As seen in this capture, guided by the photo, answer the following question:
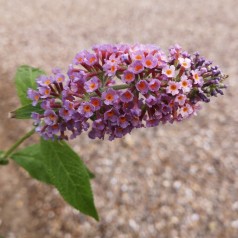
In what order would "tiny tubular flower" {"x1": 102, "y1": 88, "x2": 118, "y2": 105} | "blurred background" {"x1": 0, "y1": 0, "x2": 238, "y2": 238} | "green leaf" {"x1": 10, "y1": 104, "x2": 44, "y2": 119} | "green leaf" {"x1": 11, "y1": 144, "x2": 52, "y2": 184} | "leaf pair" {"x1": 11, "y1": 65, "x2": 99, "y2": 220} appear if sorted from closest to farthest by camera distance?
"tiny tubular flower" {"x1": 102, "y1": 88, "x2": 118, "y2": 105} < "green leaf" {"x1": 10, "y1": 104, "x2": 44, "y2": 119} < "leaf pair" {"x1": 11, "y1": 65, "x2": 99, "y2": 220} < "green leaf" {"x1": 11, "y1": 144, "x2": 52, "y2": 184} < "blurred background" {"x1": 0, "y1": 0, "x2": 238, "y2": 238}

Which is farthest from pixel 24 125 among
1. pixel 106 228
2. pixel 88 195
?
pixel 88 195

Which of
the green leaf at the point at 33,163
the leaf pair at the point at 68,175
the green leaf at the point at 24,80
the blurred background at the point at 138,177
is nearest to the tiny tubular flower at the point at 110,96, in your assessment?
the leaf pair at the point at 68,175

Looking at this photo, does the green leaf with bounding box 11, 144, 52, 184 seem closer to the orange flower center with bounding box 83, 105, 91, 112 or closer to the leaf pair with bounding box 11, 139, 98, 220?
the leaf pair with bounding box 11, 139, 98, 220

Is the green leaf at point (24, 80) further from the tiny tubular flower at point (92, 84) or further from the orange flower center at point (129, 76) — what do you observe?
the orange flower center at point (129, 76)

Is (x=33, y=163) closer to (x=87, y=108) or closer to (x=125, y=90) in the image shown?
(x=87, y=108)

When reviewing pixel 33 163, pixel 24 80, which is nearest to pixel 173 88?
pixel 24 80

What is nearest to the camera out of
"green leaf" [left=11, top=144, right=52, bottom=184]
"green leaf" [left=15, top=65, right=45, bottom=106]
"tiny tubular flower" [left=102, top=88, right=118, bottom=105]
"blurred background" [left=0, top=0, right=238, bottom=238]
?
"tiny tubular flower" [left=102, top=88, right=118, bottom=105]

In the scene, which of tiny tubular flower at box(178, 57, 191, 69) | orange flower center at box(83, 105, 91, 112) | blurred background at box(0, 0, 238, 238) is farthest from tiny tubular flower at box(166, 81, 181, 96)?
blurred background at box(0, 0, 238, 238)

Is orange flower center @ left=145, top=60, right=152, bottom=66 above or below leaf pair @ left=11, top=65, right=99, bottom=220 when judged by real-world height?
above
